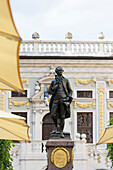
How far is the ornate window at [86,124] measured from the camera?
2414cm

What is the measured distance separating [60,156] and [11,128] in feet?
10.1

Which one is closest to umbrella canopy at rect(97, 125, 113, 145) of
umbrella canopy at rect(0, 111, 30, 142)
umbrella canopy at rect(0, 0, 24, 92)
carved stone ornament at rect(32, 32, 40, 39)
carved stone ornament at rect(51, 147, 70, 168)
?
carved stone ornament at rect(51, 147, 70, 168)

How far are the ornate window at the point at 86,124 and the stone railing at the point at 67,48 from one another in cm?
319

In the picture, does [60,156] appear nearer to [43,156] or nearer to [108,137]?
[108,137]

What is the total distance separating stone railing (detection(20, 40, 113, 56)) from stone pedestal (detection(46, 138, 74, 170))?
12.5 m

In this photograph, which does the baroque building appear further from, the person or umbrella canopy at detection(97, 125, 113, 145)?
umbrella canopy at detection(97, 125, 113, 145)

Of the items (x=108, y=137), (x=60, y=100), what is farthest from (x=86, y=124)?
(x=108, y=137)

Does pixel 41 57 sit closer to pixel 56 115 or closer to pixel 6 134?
pixel 56 115

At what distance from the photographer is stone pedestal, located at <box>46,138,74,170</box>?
12539 millimetres

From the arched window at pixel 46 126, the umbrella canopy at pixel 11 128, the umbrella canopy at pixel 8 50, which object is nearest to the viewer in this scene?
the umbrella canopy at pixel 8 50

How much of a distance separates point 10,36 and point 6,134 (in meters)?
3.02

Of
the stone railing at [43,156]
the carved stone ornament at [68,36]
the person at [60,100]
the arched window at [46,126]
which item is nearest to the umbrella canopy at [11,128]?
the person at [60,100]

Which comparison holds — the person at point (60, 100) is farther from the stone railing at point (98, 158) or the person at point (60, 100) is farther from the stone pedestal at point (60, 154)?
the stone railing at point (98, 158)

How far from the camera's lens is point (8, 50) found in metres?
7.70
